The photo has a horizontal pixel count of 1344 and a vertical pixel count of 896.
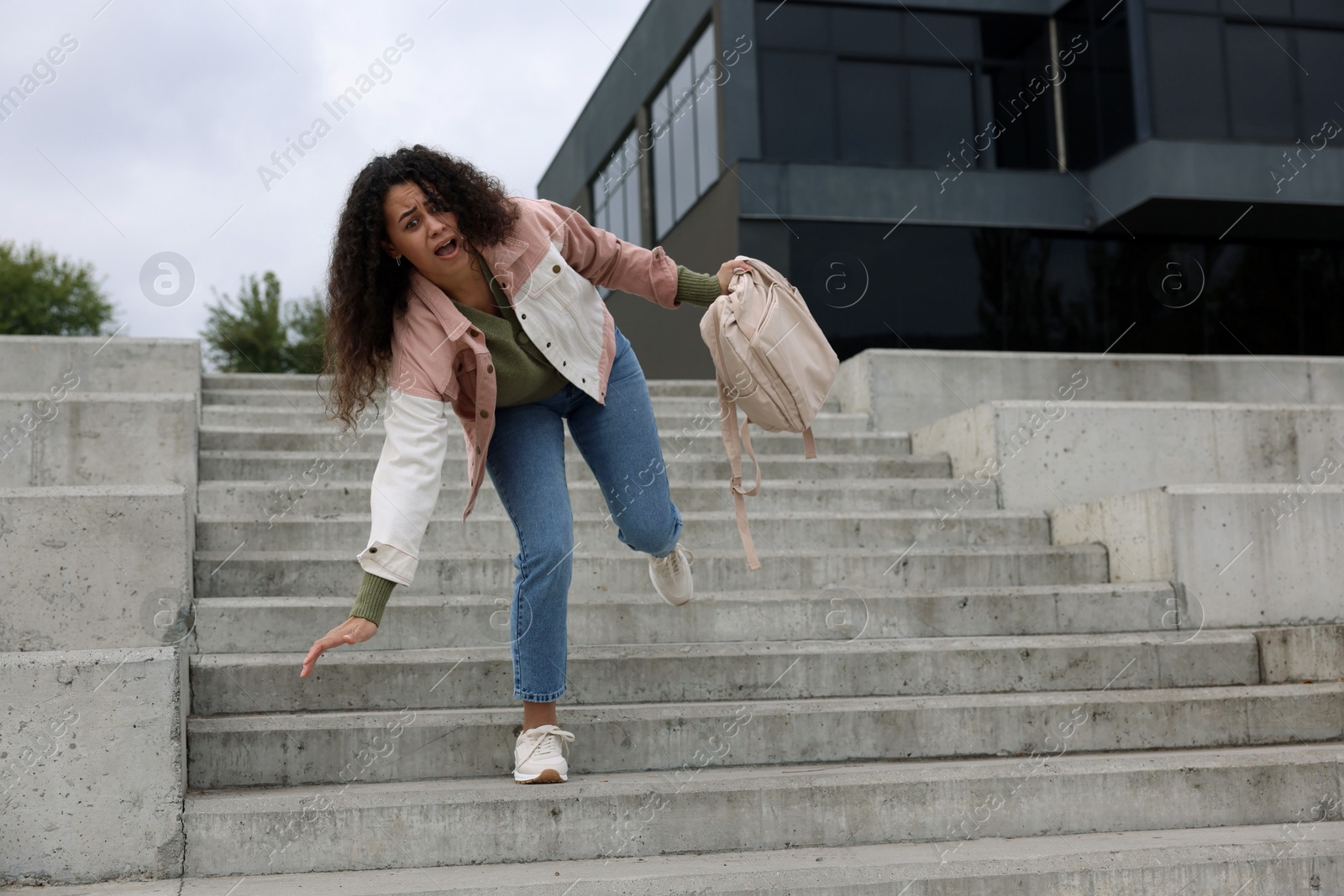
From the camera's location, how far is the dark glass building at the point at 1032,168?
44.4 ft

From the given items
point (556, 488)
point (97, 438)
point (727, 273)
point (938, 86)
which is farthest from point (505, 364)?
point (938, 86)

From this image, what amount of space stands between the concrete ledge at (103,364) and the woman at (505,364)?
386 centimetres

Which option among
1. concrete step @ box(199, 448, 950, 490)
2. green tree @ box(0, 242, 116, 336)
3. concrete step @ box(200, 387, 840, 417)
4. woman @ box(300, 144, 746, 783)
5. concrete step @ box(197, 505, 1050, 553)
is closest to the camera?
woman @ box(300, 144, 746, 783)

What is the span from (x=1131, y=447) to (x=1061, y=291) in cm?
976

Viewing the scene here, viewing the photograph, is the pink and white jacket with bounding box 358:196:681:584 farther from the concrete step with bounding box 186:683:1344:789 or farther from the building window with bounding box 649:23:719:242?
the building window with bounding box 649:23:719:242

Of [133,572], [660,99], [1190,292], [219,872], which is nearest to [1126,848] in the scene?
[219,872]

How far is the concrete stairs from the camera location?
2.77 metres

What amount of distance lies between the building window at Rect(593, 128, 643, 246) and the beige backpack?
14.7 metres

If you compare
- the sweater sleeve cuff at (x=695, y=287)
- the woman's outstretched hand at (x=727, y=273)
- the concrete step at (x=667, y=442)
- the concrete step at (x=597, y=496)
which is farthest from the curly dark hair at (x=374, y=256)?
the concrete step at (x=667, y=442)

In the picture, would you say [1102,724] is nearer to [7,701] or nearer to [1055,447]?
[1055,447]

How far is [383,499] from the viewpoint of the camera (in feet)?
8.51

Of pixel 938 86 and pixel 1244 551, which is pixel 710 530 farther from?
pixel 938 86

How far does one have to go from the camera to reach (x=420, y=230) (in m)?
2.81

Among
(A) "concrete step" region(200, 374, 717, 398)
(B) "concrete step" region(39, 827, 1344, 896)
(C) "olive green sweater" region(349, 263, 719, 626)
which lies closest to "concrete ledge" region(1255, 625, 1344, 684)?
(B) "concrete step" region(39, 827, 1344, 896)
